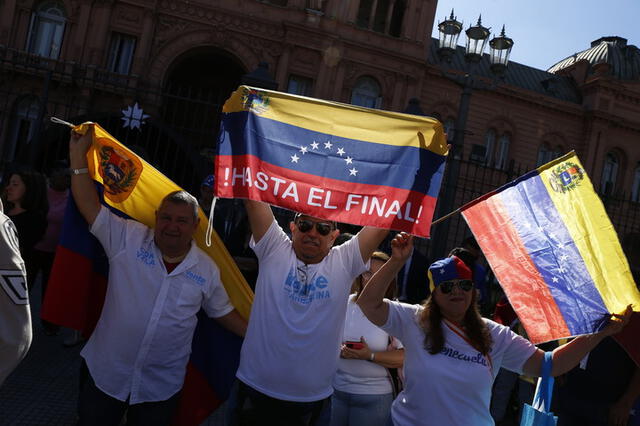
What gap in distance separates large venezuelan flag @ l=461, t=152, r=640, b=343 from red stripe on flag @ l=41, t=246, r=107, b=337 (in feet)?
8.32

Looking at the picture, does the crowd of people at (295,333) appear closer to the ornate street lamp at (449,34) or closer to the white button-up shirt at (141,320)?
the white button-up shirt at (141,320)

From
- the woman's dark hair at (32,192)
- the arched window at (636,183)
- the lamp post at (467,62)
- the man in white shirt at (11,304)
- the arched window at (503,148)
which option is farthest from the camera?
the arched window at (636,183)

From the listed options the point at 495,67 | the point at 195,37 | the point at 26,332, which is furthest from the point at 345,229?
the point at 195,37

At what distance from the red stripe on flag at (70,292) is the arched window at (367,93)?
67.1 ft

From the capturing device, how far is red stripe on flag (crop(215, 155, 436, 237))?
3072mm

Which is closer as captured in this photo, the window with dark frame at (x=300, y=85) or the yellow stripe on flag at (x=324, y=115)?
the yellow stripe on flag at (x=324, y=115)

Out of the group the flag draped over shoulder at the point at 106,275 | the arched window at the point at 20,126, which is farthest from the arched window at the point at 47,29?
the flag draped over shoulder at the point at 106,275

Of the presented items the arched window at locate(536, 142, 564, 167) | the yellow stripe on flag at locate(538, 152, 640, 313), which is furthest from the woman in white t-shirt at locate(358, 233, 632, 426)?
the arched window at locate(536, 142, 564, 167)

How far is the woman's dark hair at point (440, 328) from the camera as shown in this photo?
283 centimetres

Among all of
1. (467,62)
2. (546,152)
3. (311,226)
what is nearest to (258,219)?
(311,226)

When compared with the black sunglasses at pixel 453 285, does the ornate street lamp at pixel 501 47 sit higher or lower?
higher

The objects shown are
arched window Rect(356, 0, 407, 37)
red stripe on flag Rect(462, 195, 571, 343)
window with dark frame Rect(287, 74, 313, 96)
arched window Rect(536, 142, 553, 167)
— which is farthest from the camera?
arched window Rect(536, 142, 553, 167)

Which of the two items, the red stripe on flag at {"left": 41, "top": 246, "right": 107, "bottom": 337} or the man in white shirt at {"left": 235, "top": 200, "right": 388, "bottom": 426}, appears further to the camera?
the red stripe on flag at {"left": 41, "top": 246, "right": 107, "bottom": 337}

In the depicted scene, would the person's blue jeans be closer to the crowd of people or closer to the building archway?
the crowd of people
